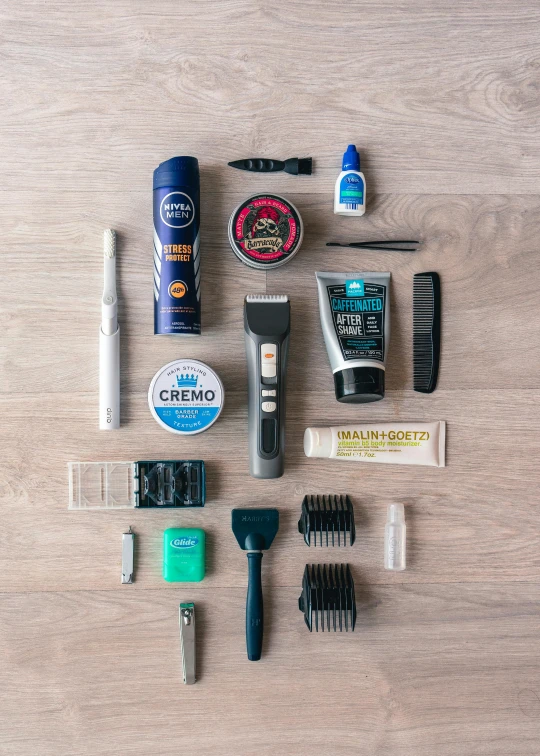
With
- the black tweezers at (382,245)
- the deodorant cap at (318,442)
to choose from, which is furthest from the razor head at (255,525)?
the black tweezers at (382,245)

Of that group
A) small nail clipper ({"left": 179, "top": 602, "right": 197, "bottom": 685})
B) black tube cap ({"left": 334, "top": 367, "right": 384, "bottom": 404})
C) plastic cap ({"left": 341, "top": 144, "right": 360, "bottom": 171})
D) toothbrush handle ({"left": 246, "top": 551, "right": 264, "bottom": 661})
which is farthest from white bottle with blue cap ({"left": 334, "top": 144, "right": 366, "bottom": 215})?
small nail clipper ({"left": 179, "top": 602, "right": 197, "bottom": 685})

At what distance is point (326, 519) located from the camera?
0.95m

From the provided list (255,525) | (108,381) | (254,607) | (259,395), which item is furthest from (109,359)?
(254,607)

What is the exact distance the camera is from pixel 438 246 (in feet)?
3.29

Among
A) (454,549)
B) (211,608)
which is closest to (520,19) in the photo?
(454,549)

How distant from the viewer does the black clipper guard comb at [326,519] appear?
0.94m

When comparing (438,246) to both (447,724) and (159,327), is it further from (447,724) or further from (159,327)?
(447,724)

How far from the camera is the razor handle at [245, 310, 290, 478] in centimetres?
91

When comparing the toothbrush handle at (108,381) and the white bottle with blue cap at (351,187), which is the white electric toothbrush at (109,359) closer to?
the toothbrush handle at (108,381)

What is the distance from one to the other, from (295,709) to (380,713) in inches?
5.7

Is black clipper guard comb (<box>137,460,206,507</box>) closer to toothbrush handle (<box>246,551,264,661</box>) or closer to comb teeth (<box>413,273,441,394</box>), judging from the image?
toothbrush handle (<box>246,551,264,661</box>)

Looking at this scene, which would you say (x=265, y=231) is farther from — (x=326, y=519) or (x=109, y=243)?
(x=326, y=519)

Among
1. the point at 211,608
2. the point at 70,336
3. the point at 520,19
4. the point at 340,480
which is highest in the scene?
the point at 520,19

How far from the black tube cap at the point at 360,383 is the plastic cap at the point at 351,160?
1.10 feet
